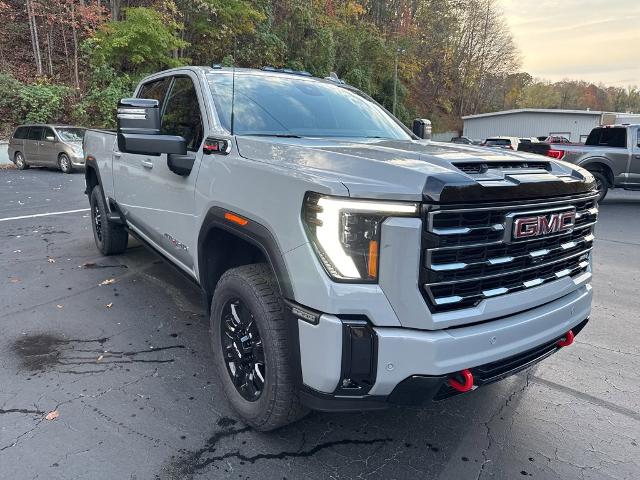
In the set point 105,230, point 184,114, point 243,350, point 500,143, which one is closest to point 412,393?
point 243,350

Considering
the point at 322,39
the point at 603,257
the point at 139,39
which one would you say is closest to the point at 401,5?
the point at 322,39

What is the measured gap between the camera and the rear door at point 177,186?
3.34 metres

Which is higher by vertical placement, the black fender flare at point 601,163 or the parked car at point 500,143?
the parked car at point 500,143

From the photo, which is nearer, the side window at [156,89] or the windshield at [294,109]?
the windshield at [294,109]

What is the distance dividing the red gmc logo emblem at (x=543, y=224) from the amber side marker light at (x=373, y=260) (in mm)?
697

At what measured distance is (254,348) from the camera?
2629 millimetres

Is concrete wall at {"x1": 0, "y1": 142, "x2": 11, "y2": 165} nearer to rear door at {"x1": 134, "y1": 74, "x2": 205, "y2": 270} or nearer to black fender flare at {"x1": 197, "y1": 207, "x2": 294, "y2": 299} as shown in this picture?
rear door at {"x1": 134, "y1": 74, "x2": 205, "y2": 270}

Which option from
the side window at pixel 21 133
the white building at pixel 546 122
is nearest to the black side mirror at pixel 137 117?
the side window at pixel 21 133

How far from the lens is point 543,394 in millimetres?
3230

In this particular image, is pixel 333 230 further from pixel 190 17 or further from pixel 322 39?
pixel 322 39

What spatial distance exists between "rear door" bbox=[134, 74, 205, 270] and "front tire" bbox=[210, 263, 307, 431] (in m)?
0.69

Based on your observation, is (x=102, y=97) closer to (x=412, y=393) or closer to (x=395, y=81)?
(x=412, y=393)

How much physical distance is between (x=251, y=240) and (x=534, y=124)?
131 feet

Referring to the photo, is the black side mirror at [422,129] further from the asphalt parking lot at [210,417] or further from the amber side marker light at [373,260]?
the amber side marker light at [373,260]
